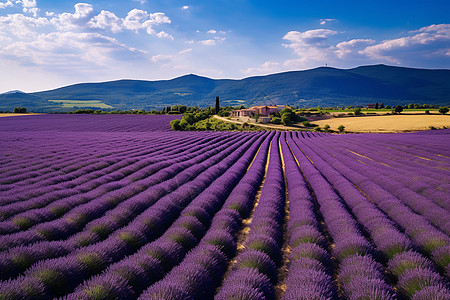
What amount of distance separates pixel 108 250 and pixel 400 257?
4173 millimetres

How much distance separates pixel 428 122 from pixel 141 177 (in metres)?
61.9

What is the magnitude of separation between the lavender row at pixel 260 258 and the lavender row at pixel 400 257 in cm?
111

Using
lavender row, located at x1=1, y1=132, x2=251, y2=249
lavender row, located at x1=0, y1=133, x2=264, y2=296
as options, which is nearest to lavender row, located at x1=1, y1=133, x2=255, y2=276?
lavender row, located at x1=1, y1=132, x2=251, y2=249

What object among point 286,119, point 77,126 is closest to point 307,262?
point 77,126

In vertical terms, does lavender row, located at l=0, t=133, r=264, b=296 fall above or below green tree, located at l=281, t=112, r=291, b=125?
below

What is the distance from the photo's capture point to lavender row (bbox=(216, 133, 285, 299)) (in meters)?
2.72

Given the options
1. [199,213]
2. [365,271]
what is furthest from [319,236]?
[199,213]

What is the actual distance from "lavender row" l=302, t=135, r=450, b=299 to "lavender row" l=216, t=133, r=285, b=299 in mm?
→ 1113

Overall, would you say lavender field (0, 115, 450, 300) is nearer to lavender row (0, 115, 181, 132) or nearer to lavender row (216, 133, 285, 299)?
lavender row (216, 133, 285, 299)

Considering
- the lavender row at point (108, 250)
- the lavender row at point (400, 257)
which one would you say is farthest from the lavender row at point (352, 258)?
the lavender row at point (108, 250)

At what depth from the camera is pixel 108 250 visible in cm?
351

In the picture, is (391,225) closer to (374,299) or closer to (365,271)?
(365,271)

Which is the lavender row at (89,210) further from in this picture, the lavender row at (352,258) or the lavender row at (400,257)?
the lavender row at (400,257)

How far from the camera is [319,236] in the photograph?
4.18 meters
